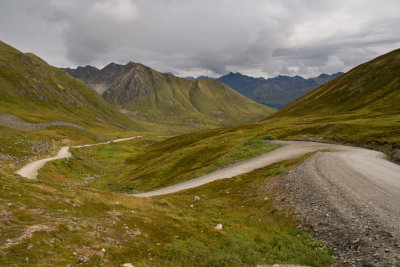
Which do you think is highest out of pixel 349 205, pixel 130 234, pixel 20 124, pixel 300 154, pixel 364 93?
pixel 364 93

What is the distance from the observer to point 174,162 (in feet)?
216

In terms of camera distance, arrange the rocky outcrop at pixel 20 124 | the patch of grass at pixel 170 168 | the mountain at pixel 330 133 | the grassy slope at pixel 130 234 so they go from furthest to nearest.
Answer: the rocky outcrop at pixel 20 124 → the patch of grass at pixel 170 168 → the mountain at pixel 330 133 → the grassy slope at pixel 130 234

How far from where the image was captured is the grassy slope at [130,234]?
416 inches

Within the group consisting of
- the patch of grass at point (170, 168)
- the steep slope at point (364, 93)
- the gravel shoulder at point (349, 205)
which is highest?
the steep slope at point (364, 93)

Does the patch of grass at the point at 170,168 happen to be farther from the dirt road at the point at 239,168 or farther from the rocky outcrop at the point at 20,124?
the rocky outcrop at the point at 20,124

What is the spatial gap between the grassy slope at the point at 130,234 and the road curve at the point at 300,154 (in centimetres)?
1444

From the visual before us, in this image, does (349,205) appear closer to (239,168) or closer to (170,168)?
(239,168)

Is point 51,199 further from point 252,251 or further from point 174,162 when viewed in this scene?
point 174,162

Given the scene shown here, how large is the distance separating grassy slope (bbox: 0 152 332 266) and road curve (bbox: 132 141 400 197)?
14436 mm

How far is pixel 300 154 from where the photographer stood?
1795 inches

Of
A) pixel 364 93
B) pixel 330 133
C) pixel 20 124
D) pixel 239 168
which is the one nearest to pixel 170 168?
pixel 239 168

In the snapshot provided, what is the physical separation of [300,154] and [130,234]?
133ft

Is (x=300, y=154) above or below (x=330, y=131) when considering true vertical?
below

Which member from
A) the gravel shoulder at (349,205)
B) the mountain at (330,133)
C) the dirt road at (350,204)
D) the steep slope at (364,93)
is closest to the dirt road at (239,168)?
the mountain at (330,133)
